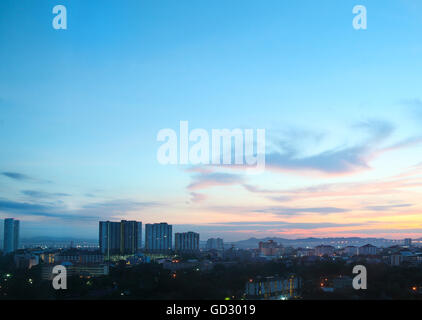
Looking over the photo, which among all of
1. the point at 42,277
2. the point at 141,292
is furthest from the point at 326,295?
the point at 42,277

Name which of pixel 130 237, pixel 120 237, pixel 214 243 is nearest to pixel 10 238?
pixel 120 237

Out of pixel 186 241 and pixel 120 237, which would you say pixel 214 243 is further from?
pixel 120 237

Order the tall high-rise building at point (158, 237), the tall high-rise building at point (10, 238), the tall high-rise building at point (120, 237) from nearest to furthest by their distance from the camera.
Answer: the tall high-rise building at point (10, 238), the tall high-rise building at point (120, 237), the tall high-rise building at point (158, 237)

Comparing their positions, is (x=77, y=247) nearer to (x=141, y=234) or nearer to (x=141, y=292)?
(x=141, y=234)

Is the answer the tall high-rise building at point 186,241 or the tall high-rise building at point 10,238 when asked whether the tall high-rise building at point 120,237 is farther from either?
the tall high-rise building at point 10,238

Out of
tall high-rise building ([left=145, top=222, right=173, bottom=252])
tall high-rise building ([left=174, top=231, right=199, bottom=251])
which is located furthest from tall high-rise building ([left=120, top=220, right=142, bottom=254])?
tall high-rise building ([left=174, top=231, right=199, bottom=251])

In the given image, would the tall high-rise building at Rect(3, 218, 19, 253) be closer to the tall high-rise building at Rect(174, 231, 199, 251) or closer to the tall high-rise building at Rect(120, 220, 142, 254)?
the tall high-rise building at Rect(120, 220, 142, 254)

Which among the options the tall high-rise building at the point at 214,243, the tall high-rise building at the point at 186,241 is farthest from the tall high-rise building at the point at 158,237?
the tall high-rise building at the point at 214,243
